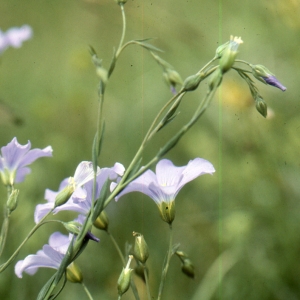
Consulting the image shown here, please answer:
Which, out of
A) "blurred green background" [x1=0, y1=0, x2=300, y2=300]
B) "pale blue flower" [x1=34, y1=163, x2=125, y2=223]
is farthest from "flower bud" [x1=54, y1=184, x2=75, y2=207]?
"blurred green background" [x1=0, y1=0, x2=300, y2=300]

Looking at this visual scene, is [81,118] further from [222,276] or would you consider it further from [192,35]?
[222,276]

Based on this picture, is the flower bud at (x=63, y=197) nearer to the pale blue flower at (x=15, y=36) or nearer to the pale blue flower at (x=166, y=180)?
the pale blue flower at (x=166, y=180)

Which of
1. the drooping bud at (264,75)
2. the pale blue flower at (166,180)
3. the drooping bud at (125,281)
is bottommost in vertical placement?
the drooping bud at (125,281)

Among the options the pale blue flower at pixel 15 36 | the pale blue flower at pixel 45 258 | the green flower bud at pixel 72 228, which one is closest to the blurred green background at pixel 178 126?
the pale blue flower at pixel 15 36

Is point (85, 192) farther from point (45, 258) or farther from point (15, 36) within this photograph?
point (15, 36)

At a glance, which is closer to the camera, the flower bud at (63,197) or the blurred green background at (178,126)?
the flower bud at (63,197)

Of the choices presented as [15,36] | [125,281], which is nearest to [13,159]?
[125,281]

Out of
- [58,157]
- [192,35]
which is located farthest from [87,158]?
[192,35]

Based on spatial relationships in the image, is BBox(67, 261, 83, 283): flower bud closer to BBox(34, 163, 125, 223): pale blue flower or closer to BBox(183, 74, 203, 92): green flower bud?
BBox(34, 163, 125, 223): pale blue flower
